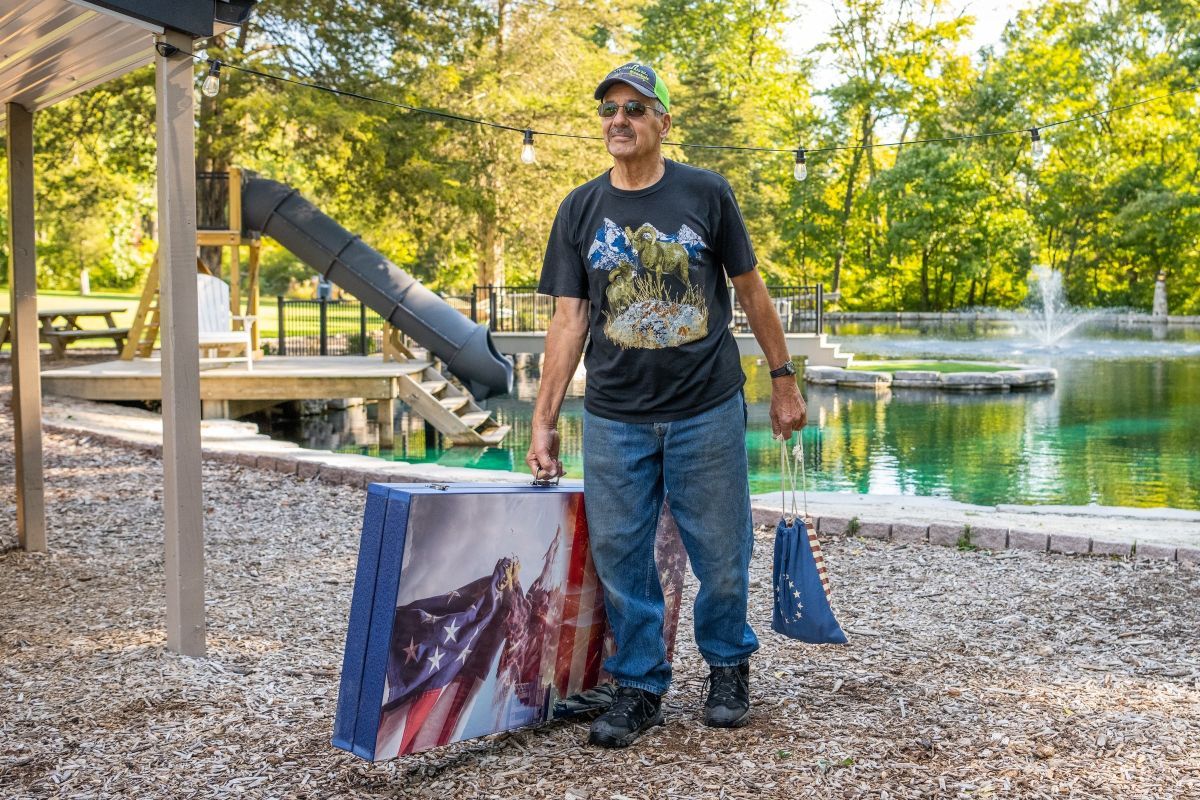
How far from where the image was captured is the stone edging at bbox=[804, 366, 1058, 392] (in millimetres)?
18047

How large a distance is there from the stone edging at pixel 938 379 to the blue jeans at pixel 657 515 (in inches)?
623

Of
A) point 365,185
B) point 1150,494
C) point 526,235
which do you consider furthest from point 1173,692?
point 526,235

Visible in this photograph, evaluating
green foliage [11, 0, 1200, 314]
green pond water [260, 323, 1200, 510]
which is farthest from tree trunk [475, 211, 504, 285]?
green pond water [260, 323, 1200, 510]

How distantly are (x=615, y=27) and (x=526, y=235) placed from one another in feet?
18.7

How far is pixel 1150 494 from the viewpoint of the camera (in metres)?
9.59

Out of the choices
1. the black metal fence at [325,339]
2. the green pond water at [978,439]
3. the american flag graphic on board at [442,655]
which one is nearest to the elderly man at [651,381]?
the american flag graphic on board at [442,655]

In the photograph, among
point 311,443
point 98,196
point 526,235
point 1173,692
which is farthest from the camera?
point 526,235

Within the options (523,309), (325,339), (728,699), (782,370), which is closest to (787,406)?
(782,370)

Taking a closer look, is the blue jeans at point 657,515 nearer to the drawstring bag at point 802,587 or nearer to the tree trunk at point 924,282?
the drawstring bag at point 802,587

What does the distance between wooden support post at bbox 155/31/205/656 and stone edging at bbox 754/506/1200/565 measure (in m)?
3.26

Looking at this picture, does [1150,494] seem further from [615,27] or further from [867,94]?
[867,94]

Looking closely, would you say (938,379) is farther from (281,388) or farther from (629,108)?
(629,108)

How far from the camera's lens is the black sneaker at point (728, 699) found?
10.4 ft

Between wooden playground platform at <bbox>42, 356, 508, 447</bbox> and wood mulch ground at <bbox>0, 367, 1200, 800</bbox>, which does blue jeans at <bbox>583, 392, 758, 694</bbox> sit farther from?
wooden playground platform at <bbox>42, 356, 508, 447</bbox>
